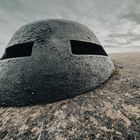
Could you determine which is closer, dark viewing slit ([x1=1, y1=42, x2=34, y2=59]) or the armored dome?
the armored dome

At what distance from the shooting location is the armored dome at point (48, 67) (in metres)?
2.69

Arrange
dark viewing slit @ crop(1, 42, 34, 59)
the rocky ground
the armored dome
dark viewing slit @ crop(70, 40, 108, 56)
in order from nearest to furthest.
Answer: the rocky ground, the armored dome, dark viewing slit @ crop(1, 42, 34, 59), dark viewing slit @ crop(70, 40, 108, 56)

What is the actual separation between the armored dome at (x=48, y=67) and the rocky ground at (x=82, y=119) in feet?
0.68

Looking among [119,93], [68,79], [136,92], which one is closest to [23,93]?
[68,79]

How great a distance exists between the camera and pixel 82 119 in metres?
2.11

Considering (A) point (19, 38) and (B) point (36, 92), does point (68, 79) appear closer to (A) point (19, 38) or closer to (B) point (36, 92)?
(B) point (36, 92)

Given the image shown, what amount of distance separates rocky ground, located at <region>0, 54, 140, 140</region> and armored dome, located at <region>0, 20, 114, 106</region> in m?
0.21

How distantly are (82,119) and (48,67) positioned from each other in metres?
1.21

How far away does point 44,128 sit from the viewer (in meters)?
2.05

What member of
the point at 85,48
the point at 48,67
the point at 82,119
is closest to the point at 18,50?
the point at 48,67

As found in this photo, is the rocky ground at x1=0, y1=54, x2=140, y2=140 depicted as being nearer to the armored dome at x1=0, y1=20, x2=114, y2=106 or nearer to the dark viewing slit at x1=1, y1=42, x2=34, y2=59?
the armored dome at x1=0, y1=20, x2=114, y2=106

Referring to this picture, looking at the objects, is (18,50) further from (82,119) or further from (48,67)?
(82,119)

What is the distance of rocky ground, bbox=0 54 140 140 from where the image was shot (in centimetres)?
187

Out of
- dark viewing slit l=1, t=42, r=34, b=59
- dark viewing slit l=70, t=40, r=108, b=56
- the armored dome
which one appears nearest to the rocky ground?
the armored dome
